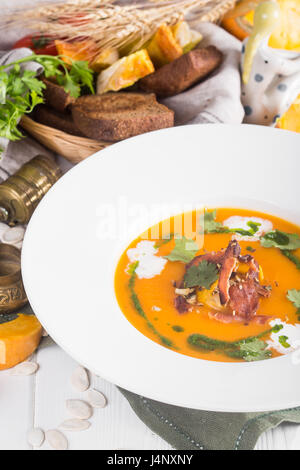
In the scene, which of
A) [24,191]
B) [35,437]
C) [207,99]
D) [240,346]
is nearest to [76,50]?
[207,99]

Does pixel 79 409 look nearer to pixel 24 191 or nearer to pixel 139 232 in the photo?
pixel 139 232

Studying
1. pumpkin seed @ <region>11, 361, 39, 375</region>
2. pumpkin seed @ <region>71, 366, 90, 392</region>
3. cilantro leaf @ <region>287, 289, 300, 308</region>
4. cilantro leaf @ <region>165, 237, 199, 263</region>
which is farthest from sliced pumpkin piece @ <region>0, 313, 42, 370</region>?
cilantro leaf @ <region>287, 289, 300, 308</region>

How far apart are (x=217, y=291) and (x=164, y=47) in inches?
60.0

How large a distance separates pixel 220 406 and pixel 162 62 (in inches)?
79.8

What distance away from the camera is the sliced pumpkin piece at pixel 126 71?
116 inches

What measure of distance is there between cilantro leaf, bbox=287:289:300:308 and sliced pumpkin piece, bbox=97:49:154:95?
56.1 inches

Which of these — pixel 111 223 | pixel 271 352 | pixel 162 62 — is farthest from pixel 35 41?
pixel 271 352

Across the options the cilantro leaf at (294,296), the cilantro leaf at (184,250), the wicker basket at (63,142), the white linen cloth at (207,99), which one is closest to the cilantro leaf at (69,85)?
the wicker basket at (63,142)

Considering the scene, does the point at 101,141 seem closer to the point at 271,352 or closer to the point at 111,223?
the point at 111,223

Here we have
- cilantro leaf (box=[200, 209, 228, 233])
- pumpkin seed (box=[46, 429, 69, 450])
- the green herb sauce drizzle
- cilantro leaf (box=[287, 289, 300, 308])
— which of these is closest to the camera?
pumpkin seed (box=[46, 429, 69, 450])

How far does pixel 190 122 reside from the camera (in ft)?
9.75

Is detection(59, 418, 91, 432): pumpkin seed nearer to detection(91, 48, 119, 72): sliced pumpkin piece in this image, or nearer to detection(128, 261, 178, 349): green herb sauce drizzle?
detection(128, 261, 178, 349): green herb sauce drizzle

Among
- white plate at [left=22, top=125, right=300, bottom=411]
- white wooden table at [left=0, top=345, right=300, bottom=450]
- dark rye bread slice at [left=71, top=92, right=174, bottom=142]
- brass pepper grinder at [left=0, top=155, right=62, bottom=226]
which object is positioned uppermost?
dark rye bread slice at [left=71, top=92, right=174, bottom=142]

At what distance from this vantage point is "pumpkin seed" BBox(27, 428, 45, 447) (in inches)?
74.1
